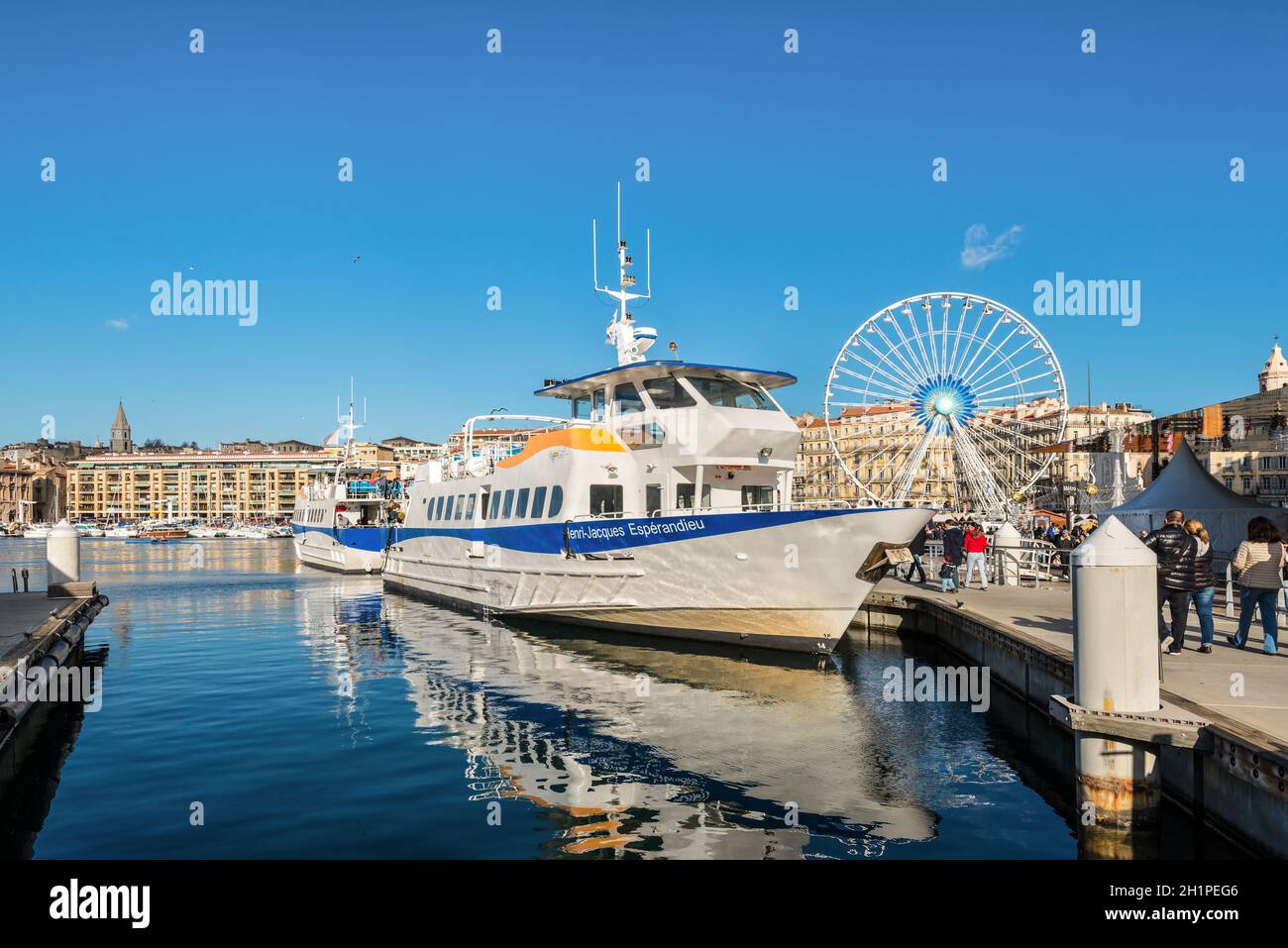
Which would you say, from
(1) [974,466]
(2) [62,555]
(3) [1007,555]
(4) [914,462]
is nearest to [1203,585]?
(3) [1007,555]

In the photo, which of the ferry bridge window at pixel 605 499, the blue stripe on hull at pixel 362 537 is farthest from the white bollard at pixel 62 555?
the blue stripe on hull at pixel 362 537

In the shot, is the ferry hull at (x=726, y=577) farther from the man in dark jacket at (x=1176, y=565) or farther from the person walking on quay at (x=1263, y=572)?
the person walking on quay at (x=1263, y=572)

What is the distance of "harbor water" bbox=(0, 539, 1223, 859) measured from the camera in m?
8.95

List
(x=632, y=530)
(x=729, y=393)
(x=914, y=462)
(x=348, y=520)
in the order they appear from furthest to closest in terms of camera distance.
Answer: (x=348, y=520) < (x=914, y=462) < (x=729, y=393) < (x=632, y=530)

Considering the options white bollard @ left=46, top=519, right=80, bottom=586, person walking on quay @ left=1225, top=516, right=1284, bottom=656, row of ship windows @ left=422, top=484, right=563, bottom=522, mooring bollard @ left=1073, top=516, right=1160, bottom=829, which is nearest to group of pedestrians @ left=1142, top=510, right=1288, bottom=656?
person walking on quay @ left=1225, top=516, right=1284, bottom=656

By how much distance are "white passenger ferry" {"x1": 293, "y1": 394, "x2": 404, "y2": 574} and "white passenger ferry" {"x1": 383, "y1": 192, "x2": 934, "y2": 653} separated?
61.5ft

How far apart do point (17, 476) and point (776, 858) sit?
723 ft

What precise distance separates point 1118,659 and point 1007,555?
17218 mm

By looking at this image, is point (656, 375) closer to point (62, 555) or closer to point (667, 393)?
point (667, 393)

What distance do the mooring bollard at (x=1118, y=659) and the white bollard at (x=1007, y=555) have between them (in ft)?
53.6

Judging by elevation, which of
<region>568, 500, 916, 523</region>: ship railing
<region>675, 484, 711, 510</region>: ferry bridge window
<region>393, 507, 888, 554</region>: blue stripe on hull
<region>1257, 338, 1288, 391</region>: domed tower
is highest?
<region>1257, 338, 1288, 391</region>: domed tower

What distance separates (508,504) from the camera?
24.3 meters

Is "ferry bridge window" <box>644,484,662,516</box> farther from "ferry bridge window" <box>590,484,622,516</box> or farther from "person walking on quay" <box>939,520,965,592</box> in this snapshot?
"person walking on quay" <box>939,520,965,592</box>
